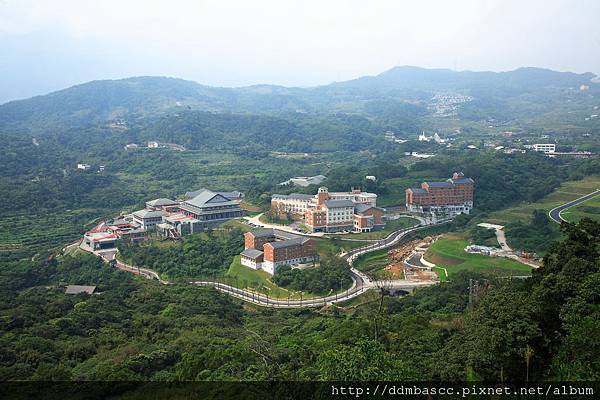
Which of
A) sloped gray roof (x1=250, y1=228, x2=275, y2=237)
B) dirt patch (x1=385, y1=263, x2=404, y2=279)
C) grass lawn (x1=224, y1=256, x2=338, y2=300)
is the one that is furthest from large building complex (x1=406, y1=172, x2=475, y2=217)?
grass lawn (x1=224, y1=256, x2=338, y2=300)

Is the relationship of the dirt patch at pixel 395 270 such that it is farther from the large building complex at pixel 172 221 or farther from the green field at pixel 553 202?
the large building complex at pixel 172 221

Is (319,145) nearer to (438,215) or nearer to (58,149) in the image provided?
(58,149)

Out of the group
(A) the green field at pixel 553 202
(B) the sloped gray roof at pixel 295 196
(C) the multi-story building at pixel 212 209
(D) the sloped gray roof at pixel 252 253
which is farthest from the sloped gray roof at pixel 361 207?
(C) the multi-story building at pixel 212 209

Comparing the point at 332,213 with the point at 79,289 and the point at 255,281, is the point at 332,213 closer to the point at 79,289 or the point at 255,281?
the point at 255,281

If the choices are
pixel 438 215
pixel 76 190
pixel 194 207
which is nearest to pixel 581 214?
pixel 438 215

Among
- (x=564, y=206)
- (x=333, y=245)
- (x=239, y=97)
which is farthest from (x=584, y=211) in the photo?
(x=239, y=97)

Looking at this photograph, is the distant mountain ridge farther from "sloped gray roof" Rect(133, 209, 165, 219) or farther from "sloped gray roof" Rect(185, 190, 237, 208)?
"sloped gray roof" Rect(185, 190, 237, 208)
